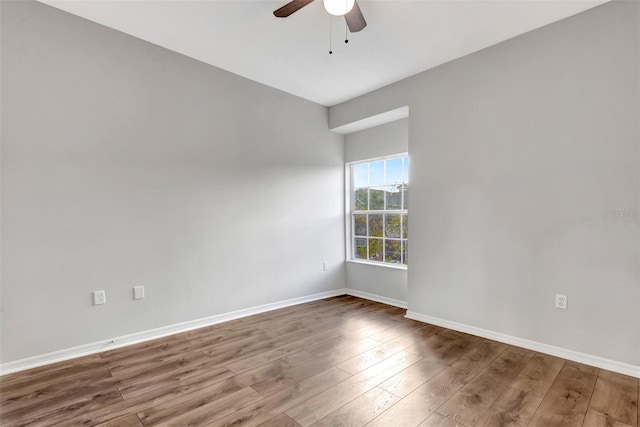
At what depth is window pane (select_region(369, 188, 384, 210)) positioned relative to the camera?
4285mm

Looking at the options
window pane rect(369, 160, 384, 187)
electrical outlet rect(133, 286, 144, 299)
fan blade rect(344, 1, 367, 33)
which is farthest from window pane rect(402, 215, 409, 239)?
electrical outlet rect(133, 286, 144, 299)

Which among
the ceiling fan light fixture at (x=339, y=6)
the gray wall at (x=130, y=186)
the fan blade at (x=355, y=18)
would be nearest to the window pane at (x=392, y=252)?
the gray wall at (x=130, y=186)

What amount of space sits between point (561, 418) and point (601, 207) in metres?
1.56

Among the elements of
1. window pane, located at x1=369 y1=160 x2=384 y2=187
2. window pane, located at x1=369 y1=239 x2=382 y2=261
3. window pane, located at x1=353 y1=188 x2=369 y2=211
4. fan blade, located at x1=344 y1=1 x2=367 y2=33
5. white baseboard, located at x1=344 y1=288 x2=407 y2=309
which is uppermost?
fan blade, located at x1=344 y1=1 x2=367 y2=33

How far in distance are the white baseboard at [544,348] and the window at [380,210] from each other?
87 centimetres

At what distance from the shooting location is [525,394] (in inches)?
78.4

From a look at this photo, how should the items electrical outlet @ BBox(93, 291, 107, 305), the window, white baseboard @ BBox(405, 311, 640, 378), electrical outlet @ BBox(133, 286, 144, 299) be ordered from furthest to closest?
the window → electrical outlet @ BBox(133, 286, 144, 299) → electrical outlet @ BBox(93, 291, 107, 305) → white baseboard @ BBox(405, 311, 640, 378)

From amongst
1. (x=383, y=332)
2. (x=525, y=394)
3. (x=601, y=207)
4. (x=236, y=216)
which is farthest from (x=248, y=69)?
(x=525, y=394)

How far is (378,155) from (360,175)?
0.50 m

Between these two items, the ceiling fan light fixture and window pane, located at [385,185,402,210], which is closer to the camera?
the ceiling fan light fixture

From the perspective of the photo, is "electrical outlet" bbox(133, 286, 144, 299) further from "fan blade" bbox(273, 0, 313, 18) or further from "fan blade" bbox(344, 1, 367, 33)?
"fan blade" bbox(344, 1, 367, 33)

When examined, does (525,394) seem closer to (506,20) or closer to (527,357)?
(527,357)

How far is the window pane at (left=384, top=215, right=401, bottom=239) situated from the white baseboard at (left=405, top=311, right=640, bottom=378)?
111 cm

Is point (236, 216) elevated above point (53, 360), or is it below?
above
